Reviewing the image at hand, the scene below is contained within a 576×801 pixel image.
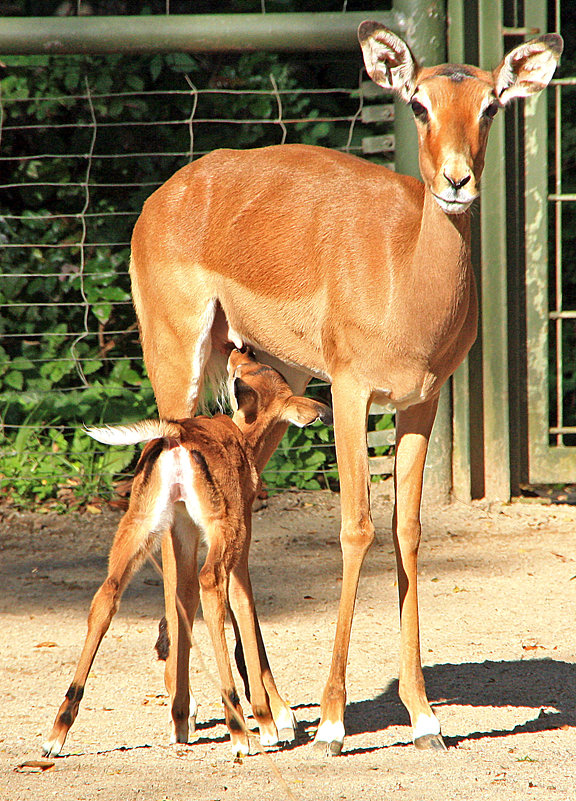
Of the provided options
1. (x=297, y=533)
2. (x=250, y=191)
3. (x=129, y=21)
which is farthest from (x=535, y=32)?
(x=297, y=533)

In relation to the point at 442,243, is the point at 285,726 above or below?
below

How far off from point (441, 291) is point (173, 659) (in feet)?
4.84

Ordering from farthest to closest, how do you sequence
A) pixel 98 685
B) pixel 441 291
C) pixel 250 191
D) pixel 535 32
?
pixel 535 32 < pixel 250 191 < pixel 98 685 < pixel 441 291

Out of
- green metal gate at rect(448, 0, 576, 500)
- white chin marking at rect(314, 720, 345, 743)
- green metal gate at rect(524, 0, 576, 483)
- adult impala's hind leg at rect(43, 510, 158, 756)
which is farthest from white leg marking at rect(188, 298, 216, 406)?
green metal gate at rect(524, 0, 576, 483)

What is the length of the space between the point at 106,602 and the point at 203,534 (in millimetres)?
363

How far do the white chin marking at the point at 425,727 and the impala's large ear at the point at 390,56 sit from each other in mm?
1893

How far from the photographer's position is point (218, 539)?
3.05 m

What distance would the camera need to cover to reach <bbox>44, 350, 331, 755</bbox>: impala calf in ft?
9.67

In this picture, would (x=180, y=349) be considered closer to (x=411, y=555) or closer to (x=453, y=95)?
(x=411, y=555)

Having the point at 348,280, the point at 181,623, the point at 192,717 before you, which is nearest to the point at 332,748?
the point at 192,717

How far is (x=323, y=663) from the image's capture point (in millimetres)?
3990

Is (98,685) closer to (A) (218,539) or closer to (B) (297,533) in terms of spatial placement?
(A) (218,539)

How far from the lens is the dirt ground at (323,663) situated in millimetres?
2902

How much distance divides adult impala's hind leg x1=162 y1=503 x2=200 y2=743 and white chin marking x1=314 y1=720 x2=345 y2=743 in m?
0.41
